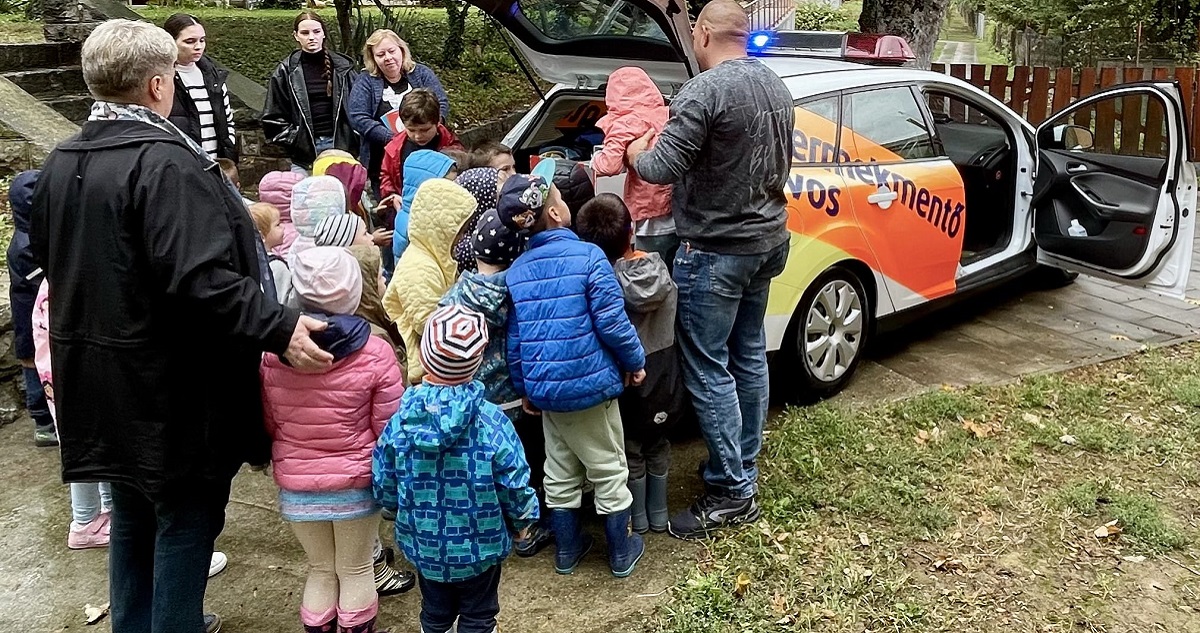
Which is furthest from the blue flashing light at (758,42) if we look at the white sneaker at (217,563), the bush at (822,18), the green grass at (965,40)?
the bush at (822,18)

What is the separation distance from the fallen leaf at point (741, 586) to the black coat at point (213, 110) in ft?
11.7

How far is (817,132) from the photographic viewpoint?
450 cm

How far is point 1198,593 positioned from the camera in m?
3.28

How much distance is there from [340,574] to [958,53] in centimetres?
2465

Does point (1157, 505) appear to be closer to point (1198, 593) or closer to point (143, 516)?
point (1198, 593)

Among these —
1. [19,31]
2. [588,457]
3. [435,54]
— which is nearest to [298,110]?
[588,457]

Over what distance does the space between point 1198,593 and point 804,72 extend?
2.78 m

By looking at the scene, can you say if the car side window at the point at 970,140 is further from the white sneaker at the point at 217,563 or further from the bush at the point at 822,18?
the bush at the point at 822,18

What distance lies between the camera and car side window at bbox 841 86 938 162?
4.68 m

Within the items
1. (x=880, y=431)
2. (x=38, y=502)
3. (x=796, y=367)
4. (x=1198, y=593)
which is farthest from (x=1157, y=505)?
(x=38, y=502)

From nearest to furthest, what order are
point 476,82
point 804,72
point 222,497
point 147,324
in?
point 147,324 → point 222,497 → point 804,72 → point 476,82

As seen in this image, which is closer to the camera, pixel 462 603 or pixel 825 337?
pixel 462 603

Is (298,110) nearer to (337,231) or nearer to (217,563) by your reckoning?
(337,231)

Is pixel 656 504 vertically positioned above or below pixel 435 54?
below
